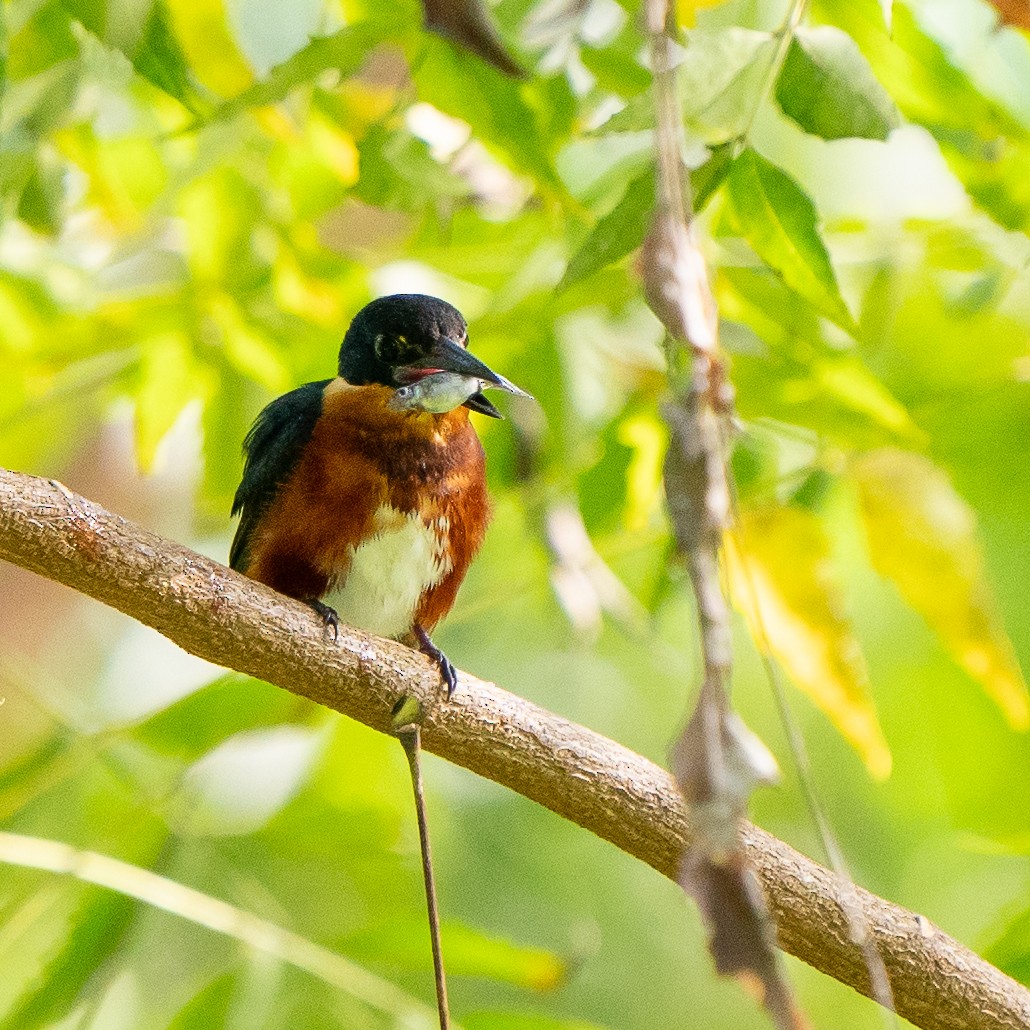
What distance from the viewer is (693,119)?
198 centimetres

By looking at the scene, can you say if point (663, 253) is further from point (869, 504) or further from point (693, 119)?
point (869, 504)

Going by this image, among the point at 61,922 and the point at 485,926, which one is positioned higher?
the point at 61,922

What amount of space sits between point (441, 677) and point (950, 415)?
1.50 metres

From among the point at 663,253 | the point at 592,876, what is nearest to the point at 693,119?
the point at 663,253

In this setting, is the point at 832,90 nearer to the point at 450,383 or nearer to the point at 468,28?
the point at 468,28

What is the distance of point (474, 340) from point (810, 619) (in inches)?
42.3

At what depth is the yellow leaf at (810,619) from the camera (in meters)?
2.57

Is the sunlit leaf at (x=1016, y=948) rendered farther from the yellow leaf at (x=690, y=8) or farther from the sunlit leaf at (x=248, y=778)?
the yellow leaf at (x=690, y=8)

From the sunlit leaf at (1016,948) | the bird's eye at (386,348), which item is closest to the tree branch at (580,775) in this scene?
the sunlit leaf at (1016,948)

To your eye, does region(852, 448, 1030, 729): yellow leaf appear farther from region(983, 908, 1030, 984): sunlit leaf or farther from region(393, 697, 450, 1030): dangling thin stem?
region(393, 697, 450, 1030): dangling thin stem

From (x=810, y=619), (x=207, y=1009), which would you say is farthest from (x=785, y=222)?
(x=207, y=1009)

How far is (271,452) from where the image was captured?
3.36 m

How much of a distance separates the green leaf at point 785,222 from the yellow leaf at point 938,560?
0.82 meters

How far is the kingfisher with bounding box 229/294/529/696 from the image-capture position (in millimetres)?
3178
